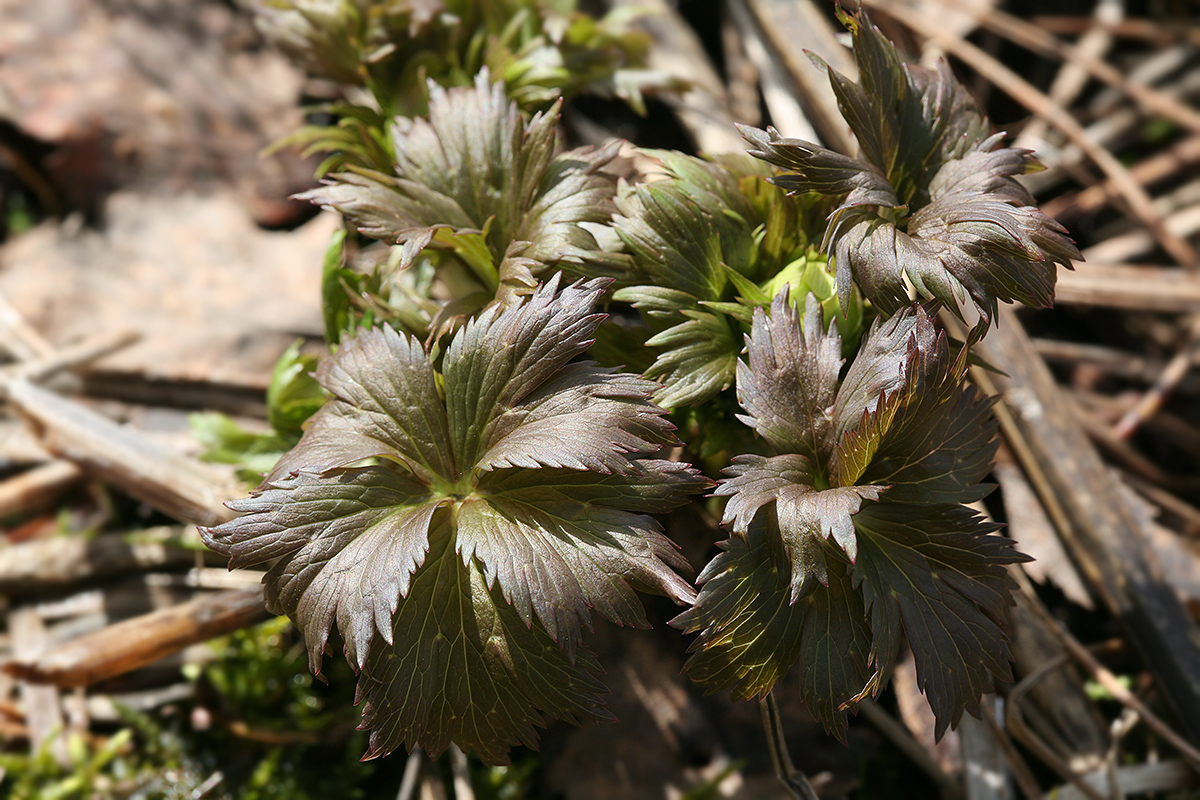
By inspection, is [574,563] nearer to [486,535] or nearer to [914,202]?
[486,535]

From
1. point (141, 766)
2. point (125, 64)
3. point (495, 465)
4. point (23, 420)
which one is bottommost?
point (141, 766)

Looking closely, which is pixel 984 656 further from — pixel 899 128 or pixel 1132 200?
pixel 1132 200

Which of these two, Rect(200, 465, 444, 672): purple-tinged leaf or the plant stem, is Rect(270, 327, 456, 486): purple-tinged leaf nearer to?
Rect(200, 465, 444, 672): purple-tinged leaf

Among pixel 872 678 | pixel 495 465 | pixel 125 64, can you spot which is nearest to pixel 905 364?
pixel 872 678

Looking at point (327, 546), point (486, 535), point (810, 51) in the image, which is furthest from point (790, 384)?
point (810, 51)

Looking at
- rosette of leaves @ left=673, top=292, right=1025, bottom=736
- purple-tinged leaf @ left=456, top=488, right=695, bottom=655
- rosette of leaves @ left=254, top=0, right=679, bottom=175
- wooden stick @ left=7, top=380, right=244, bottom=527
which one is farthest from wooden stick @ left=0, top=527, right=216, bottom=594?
rosette of leaves @ left=673, top=292, right=1025, bottom=736
